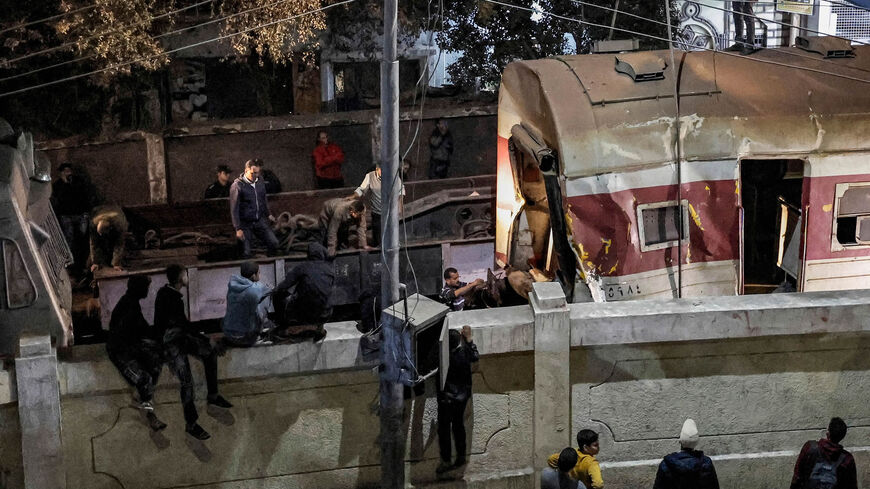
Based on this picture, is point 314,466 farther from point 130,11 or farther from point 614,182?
point 130,11

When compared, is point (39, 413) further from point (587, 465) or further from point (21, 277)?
point (587, 465)

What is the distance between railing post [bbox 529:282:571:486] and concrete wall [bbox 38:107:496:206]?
10.9 metres

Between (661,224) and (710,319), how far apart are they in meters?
2.89

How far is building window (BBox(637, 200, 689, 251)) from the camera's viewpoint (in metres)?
12.0

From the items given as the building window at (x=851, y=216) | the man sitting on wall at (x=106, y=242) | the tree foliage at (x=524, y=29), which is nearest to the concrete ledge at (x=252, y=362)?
the building window at (x=851, y=216)

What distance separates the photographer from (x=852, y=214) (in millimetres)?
12203

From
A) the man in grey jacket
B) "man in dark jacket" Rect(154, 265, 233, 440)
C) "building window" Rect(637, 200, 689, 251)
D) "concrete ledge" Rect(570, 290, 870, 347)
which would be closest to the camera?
"man in dark jacket" Rect(154, 265, 233, 440)

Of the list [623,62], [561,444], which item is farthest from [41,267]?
[623,62]

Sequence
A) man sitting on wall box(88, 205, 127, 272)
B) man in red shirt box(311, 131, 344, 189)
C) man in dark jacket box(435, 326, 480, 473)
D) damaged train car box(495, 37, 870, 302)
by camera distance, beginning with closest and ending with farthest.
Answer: man in dark jacket box(435, 326, 480, 473) → damaged train car box(495, 37, 870, 302) → man sitting on wall box(88, 205, 127, 272) → man in red shirt box(311, 131, 344, 189)

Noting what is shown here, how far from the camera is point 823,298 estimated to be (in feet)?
31.6

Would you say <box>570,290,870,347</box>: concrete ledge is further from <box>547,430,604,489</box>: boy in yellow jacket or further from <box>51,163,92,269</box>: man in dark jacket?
<box>51,163,92,269</box>: man in dark jacket

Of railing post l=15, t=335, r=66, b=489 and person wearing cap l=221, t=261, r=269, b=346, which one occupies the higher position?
person wearing cap l=221, t=261, r=269, b=346

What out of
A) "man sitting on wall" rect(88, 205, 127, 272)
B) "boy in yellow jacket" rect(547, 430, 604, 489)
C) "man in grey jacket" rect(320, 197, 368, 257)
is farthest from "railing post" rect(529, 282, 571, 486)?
"man sitting on wall" rect(88, 205, 127, 272)

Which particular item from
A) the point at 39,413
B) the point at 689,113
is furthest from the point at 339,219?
the point at 39,413
